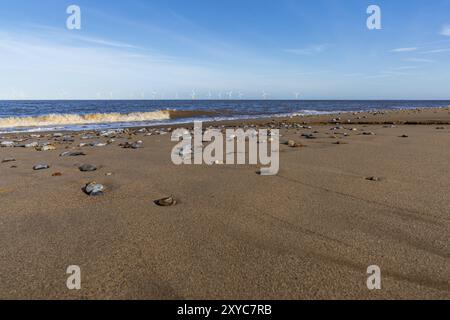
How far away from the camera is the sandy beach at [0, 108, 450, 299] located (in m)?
2.12

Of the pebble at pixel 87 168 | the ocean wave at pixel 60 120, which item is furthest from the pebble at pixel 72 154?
the ocean wave at pixel 60 120

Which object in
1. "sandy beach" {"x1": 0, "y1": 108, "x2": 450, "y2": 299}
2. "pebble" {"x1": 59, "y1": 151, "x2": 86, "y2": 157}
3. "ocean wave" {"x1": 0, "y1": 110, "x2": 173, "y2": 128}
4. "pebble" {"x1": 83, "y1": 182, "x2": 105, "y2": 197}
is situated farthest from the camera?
"ocean wave" {"x1": 0, "y1": 110, "x2": 173, "y2": 128}

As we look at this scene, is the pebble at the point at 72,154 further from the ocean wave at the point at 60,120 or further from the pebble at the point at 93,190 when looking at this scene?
the ocean wave at the point at 60,120

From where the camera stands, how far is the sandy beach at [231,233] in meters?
2.12

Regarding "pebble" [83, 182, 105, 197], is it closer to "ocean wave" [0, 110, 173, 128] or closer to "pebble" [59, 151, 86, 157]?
"pebble" [59, 151, 86, 157]

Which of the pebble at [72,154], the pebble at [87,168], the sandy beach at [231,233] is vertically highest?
the pebble at [72,154]

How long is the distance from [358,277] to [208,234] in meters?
1.32

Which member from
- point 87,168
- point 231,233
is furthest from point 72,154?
point 231,233

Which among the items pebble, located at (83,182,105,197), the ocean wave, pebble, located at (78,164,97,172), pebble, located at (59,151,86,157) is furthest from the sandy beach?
the ocean wave

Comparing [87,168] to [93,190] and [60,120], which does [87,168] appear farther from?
[60,120]

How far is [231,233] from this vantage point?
9.62ft

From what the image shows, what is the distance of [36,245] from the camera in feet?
9.04
